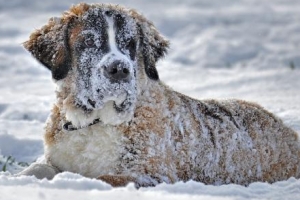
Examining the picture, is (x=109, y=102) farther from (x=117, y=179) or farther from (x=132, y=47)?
(x=117, y=179)

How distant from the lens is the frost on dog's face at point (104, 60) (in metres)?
6.78

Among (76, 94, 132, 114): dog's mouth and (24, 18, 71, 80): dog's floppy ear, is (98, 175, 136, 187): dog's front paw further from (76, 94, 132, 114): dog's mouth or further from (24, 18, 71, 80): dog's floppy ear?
(24, 18, 71, 80): dog's floppy ear

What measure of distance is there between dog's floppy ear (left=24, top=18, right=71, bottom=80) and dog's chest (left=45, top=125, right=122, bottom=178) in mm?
498

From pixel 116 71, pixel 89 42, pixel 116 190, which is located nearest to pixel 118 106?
pixel 116 71

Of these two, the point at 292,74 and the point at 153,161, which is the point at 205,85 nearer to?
the point at 292,74

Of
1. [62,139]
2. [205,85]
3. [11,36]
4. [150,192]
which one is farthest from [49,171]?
[11,36]

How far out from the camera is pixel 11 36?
18641 mm

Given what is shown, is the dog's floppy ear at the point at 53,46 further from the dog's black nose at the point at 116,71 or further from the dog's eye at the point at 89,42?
the dog's black nose at the point at 116,71

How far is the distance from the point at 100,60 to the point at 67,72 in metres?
0.38

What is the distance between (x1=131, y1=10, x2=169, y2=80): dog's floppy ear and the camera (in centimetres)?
734

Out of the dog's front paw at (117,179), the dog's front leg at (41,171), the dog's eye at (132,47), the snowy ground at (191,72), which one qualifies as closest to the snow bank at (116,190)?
the snowy ground at (191,72)

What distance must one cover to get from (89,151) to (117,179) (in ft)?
1.65

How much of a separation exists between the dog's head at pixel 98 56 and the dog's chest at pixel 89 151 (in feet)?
0.42

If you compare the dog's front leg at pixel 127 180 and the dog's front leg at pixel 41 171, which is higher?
the dog's front leg at pixel 41 171
